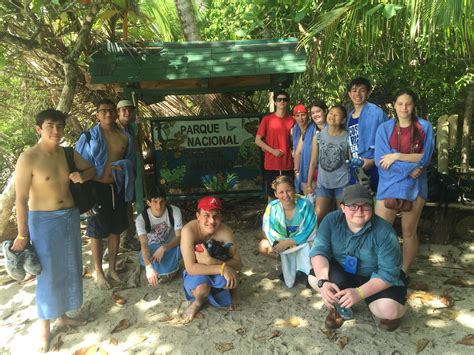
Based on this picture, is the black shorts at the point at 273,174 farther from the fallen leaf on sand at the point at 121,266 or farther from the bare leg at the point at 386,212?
the fallen leaf on sand at the point at 121,266

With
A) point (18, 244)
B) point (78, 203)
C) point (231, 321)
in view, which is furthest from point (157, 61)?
point (231, 321)

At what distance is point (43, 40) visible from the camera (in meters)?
4.38

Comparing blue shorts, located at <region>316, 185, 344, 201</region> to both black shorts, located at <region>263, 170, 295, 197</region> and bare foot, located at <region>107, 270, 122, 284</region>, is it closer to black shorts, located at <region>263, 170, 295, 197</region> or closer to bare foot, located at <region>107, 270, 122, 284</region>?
black shorts, located at <region>263, 170, 295, 197</region>

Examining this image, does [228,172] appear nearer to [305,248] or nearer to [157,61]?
[157,61]

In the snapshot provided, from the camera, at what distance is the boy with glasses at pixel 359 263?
2.84 m

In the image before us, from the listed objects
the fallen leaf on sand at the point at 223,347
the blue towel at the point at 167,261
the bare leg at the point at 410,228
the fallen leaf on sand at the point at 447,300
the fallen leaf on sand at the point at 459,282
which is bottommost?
the fallen leaf on sand at the point at 223,347

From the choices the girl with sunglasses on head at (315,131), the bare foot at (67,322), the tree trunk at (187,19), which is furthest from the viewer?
the tree trunk at (187,19)

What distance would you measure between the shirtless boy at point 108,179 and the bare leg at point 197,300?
1.05 meters

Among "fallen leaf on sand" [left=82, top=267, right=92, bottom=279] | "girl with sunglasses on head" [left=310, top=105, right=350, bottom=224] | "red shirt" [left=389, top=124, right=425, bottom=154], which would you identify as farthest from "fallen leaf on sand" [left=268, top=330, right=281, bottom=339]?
"fallen leaf on sand" [left=82, top=267, right=92, bottom=279]

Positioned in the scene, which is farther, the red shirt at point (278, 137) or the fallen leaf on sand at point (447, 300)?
the red shirt at point (278, 137)

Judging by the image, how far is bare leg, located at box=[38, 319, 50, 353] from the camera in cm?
299

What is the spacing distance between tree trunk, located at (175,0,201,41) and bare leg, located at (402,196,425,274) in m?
4.75

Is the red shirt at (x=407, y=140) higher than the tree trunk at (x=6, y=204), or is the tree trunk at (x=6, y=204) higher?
the red shirt at (x=407, y=140)

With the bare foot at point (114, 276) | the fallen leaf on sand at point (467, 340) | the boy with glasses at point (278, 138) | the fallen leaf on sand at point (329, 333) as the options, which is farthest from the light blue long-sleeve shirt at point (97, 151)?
the fallen leaf on sand at point (467, 340)
